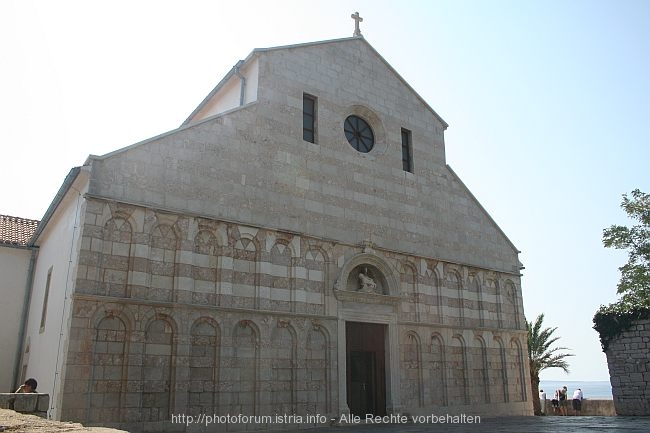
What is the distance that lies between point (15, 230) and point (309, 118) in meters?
11.7

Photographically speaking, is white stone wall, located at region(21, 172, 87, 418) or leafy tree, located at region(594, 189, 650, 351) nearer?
white stone wall, located at region(21, 172, 87, 418)

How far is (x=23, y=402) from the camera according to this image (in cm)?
743

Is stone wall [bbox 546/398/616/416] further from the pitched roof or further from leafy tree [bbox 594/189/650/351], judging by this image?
the pitched roof

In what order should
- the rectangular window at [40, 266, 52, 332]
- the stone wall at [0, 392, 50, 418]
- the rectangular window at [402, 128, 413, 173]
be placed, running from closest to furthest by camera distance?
1. the stone wall at [0, 392, 50, 418]
2. the rectangular window at [40, 266, 52, 332]
3. the rectangular window at [402, 128, 413, 173]

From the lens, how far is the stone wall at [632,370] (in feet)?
55.6

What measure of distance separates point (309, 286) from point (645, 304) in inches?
469

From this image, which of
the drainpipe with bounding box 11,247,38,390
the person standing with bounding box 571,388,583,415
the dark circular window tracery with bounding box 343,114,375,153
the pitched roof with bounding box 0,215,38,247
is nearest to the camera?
the dark circular window tracery with bounding box 343,114,375,153

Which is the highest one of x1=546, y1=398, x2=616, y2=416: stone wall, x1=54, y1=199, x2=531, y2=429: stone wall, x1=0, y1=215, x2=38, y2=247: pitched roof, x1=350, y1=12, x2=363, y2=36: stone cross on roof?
x1=350, y1=12, x2=363, y2=36: stone cross on roof

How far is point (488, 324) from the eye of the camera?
17250 mm

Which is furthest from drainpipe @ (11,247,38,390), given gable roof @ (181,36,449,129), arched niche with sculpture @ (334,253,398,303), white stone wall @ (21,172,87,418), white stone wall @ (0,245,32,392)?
arched niche with sculpture @ (334,253,398,303)

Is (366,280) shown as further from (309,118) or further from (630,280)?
(630,280)

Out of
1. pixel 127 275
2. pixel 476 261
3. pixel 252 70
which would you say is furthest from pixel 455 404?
pixel 252 70

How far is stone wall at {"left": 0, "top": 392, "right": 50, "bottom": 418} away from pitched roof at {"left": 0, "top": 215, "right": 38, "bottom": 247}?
478 inches

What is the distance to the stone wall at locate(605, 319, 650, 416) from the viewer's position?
55.6ft
